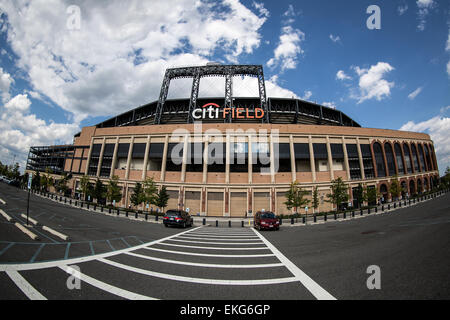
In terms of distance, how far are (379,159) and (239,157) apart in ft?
109

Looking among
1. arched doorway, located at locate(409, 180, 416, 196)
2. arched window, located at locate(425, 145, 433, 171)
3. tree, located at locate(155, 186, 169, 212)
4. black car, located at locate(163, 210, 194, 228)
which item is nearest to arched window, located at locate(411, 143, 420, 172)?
arched doorway, located at locate(409, 180, 416, 196)

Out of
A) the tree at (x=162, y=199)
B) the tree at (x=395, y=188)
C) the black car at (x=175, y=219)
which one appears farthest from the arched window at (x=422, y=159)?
the tree at (x=162, y=199)

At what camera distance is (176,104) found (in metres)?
44.5

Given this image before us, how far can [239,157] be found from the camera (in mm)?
30109

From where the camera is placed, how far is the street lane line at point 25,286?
3880 millimetres

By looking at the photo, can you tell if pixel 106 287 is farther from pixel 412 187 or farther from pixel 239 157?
pixel 412 187

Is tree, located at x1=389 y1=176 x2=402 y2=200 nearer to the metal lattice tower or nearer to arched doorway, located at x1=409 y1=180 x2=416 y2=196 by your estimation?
arched doorway, located at x1=409 y1=180 x2=416 y2=196

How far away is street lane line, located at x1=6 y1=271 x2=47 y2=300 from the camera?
12.7ft

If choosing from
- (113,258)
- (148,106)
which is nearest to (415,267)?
(113,258)

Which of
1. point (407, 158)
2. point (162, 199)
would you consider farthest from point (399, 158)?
point (162, 199)

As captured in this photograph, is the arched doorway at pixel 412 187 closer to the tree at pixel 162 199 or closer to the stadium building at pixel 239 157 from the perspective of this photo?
the stadium building at pixel 239 157

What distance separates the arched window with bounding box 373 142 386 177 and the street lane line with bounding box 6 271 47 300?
49.9 m
